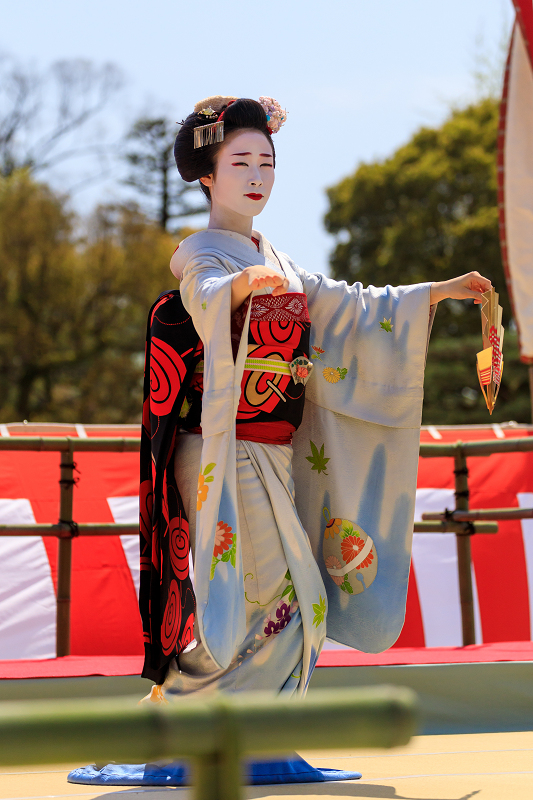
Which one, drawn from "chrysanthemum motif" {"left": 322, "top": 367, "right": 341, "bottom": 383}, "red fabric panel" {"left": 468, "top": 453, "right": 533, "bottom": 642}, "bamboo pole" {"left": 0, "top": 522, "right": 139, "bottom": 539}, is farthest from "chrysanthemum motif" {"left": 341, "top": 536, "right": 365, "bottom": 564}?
"red fabric panel" {"left": 468, "top": 453, "right": 533, "bottom": 642}

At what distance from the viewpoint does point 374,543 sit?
2.12 meters

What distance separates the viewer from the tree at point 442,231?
14766 millimetres

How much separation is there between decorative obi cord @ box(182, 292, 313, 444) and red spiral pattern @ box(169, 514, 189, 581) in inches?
8.5

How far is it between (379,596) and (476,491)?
251 cm

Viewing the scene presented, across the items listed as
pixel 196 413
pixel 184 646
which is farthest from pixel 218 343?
pixel 184 646

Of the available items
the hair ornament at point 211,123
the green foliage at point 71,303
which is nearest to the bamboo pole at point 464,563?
the hair ornament at point 211,123

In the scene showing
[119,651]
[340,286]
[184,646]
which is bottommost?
[119,651]

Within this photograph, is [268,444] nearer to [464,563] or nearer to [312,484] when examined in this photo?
[312,484]

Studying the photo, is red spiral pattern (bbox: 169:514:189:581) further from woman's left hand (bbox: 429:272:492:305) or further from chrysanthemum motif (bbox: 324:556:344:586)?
woman's left hand (bbox: 429:272:492:305)

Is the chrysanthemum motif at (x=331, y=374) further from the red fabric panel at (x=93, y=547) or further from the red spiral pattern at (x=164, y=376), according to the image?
the red fabric panel at (x=93, y=547)

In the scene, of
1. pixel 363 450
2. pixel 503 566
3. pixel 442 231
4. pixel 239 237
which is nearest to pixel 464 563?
pixel 503 566

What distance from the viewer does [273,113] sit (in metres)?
2.24

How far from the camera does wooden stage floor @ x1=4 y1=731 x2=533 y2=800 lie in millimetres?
1814

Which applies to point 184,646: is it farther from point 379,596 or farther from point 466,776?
point 466,776
